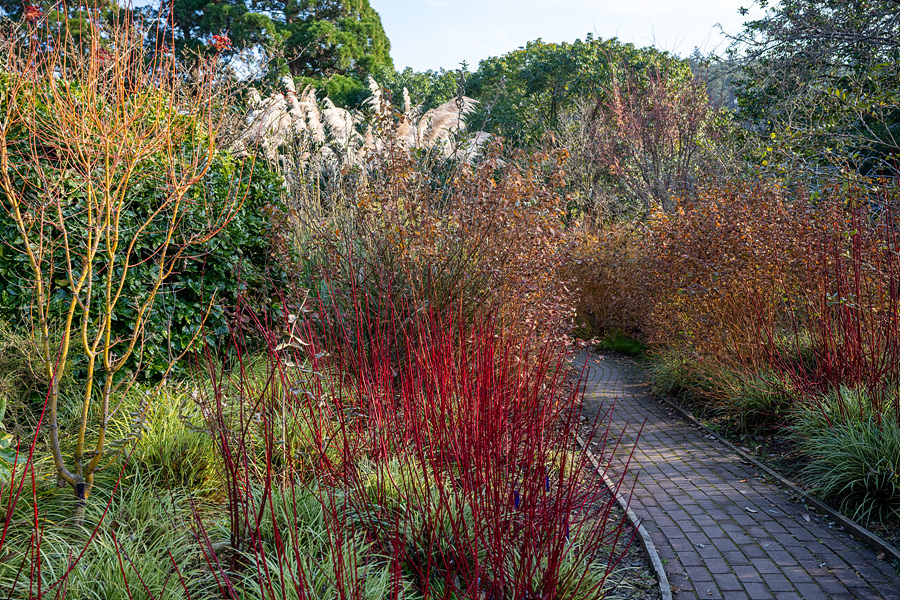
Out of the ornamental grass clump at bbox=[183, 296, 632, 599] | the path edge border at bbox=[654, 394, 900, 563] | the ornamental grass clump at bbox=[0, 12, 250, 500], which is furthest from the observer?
the path edge border at bbox=[654, 394, 900, 563]

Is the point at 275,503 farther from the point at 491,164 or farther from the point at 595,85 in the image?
the point at 595,85

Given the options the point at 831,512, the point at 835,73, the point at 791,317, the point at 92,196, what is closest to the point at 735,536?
the point at 831,512

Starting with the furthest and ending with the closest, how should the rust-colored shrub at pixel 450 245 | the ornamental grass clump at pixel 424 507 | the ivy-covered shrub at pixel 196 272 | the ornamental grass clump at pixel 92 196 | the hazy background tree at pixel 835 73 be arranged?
the hazy background tree at pixel 835 73 → the rust-colored shrub at pixel 450 245 → the ivy-covered shrub at pixel 196 272 → the ornamental grass clump at pixel 92 196 → the ornamental grass clump at pixel 424 507

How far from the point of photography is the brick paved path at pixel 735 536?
3510 millimetres

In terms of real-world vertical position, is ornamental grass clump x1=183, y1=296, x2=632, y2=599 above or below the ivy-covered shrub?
below

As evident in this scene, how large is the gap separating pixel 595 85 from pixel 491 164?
64.1 ft

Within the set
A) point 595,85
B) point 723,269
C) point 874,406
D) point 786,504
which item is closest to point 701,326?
point 723,269

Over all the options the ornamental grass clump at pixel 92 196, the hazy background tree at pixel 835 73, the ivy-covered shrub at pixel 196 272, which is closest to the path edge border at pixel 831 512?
the hazy background tree at pixel 835 73

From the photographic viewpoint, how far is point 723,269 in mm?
7188

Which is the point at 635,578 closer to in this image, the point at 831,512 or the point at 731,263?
the point at 831,512

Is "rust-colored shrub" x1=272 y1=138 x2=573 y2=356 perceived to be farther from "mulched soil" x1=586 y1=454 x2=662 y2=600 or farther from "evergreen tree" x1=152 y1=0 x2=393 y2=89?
"evergreen tree" x1=152 y1=0 x2=393 y2=89

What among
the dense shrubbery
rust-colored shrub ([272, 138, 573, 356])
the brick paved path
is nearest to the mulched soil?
the brick paved path

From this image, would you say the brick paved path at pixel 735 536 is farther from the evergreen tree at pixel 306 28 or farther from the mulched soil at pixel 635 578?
the evergreen tree at pixel 306 28

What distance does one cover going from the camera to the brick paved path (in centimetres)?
351
